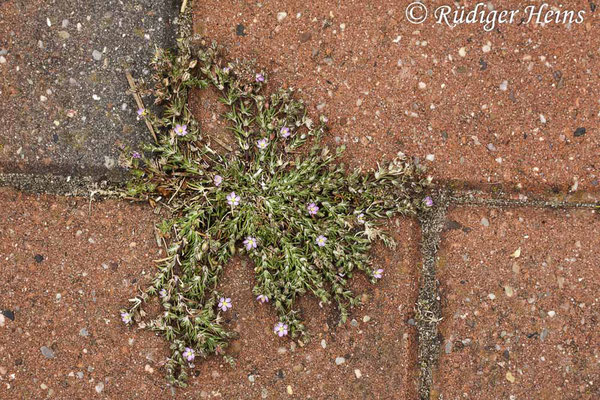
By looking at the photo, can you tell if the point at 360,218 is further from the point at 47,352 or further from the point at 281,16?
the point at 47,352

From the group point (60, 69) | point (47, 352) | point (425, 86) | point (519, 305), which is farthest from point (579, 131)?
point (47, 352)

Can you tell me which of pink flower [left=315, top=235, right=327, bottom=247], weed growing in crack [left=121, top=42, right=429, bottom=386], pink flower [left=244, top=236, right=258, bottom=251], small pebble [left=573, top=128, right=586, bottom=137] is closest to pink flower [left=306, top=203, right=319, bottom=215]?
weed growing in crack [left=121, top=42, right=429, bottom=386]

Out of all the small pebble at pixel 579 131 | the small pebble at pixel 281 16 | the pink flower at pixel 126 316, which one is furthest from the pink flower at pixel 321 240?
the small pebble at pixel 579 131

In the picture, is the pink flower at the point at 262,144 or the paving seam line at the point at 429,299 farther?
the paving seam line at the point at 429,299

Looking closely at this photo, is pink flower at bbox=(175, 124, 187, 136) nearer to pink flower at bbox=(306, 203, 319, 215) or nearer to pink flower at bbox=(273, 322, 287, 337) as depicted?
pink flower at bbox=(306, 203, 319, 215)

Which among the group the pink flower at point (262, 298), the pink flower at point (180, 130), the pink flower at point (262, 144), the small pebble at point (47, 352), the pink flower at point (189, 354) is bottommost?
the small pebble at point (47, 352)

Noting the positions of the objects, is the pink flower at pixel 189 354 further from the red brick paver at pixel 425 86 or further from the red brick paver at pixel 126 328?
the red brick paver at pixel 425 86

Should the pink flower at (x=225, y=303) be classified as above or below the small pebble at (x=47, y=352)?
above

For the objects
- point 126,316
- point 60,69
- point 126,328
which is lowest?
point 126,328
